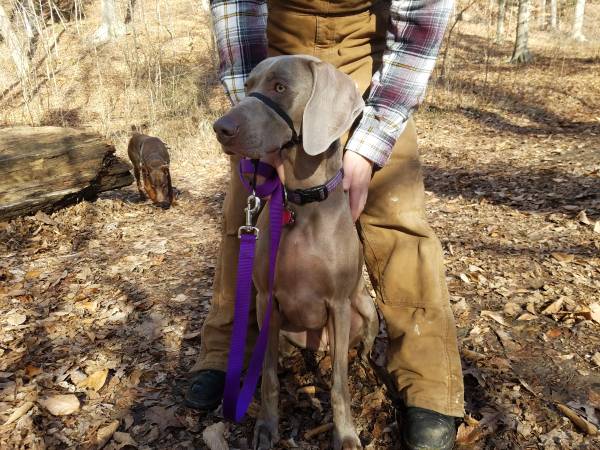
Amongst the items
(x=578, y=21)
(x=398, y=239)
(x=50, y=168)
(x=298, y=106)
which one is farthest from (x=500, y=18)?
(x=298, y=106)

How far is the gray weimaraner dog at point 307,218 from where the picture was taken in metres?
1.88

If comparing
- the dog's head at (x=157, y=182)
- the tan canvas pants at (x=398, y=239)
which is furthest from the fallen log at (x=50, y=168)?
the tan canvas pants at (x=398, y=239)

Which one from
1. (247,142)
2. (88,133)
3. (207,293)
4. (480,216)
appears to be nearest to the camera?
(247,142)

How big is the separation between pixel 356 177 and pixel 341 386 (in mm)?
971

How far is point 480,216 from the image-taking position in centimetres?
529

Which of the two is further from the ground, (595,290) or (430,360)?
(430,360)

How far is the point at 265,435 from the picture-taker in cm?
235

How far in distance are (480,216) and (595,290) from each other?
1.81m

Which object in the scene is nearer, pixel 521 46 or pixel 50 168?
pixel 50 168

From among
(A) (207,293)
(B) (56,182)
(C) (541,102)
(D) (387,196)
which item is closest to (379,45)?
(D) (387,196)

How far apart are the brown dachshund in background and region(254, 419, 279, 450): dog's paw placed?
4.51 m

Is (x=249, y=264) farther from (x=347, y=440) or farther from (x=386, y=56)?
(x=386, y=56)

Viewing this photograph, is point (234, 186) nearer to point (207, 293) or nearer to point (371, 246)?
point (371, 246)

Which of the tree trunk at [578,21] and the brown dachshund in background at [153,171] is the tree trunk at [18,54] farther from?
the tree trunk at [578,21]
